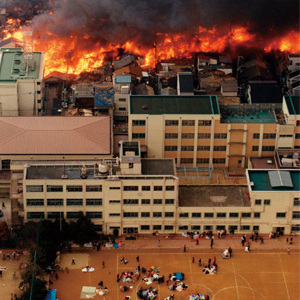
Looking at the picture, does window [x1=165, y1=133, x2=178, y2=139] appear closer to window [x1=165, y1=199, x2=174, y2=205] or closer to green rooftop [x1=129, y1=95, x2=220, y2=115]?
green rooftop [x1=129, y1=95, x2=220, y2=115]

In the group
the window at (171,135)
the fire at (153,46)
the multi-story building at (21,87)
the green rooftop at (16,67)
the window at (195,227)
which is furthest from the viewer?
the fire at (153,46)

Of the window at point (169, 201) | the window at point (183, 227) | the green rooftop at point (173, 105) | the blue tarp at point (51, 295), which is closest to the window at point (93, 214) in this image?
the window at point (169, 201)

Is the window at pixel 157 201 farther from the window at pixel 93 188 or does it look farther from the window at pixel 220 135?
the window at pixel 220 135

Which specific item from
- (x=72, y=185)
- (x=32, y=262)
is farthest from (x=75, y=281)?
(x=72, y=185)

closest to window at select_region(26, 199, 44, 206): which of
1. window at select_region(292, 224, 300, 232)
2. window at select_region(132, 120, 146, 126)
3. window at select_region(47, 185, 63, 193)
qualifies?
window at select_region(47, 185, 63, 193)

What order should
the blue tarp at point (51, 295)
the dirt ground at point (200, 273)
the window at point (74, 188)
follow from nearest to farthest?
the blue tarp at point (51, 295) < the dirt ground at point (200, 273) < the window at point (74, 188)

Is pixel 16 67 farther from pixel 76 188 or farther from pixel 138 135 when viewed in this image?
pixel 76 188

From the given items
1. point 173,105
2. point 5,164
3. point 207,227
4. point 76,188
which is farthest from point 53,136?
point 207,227
